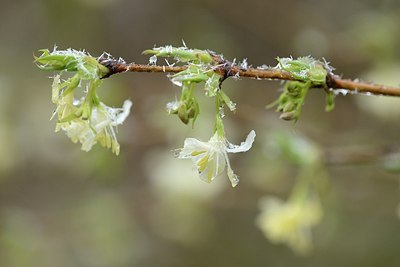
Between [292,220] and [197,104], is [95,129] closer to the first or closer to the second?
[197,104]

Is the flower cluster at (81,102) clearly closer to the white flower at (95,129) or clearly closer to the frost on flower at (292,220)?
the white flower at (95,129)

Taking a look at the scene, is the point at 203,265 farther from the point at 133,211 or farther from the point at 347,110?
the point at 347,110

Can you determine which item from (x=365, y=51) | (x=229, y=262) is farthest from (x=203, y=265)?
(x=365, y=51)

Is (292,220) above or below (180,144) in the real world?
below

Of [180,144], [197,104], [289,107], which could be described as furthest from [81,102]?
[180,144]

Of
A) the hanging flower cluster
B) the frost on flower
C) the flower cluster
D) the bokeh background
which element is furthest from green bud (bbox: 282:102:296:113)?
the bokeh background
